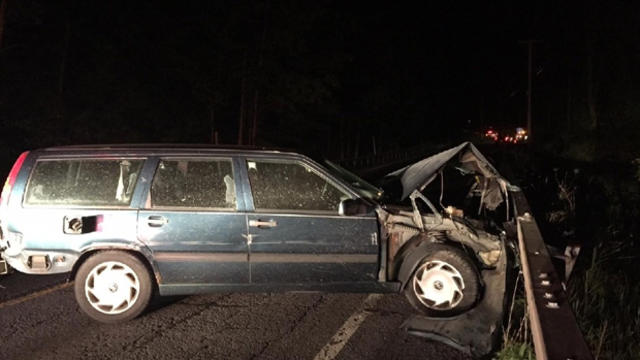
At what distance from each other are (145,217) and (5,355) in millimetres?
1598

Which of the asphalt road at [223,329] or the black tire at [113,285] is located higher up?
the black tire at [113,285]

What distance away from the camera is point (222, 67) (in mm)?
27375

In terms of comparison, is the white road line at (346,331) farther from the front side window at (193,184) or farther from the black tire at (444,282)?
the front side window at (193,184)

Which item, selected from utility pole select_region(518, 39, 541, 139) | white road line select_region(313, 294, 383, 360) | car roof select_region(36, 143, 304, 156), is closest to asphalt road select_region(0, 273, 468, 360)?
white road line select_region(313, 294, 383, 360)

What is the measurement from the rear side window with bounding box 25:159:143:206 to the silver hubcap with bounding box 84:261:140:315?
26.8 inches

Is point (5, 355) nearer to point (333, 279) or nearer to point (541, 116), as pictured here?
point (333, 279)

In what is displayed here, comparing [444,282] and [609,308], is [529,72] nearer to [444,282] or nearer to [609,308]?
[609,308]

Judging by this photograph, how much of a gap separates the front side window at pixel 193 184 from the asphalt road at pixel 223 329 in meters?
1.18

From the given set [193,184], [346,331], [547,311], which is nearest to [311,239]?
[346,331]

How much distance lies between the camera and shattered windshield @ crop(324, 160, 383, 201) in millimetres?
5094

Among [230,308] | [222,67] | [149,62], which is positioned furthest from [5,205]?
[149,62]

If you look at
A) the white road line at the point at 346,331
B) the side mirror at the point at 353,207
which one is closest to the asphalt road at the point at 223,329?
the white road line at the point at 346,331

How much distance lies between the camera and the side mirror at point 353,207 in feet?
15.3

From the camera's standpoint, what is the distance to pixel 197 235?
4887 mm
